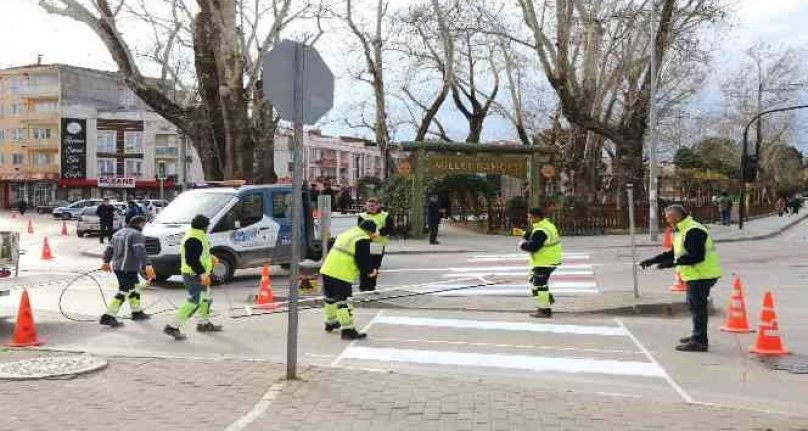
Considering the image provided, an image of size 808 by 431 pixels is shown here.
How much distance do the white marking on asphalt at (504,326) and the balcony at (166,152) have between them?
84.6 m

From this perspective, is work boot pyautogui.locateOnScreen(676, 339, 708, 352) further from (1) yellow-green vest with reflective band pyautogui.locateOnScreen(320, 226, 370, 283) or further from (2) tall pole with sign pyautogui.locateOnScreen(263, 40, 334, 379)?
(2) tall pole with sign pyautogui.locateOnScreen(263, 40, 334, 379)

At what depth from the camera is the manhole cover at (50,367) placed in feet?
23.9

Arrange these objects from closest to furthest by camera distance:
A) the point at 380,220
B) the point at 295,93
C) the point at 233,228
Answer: the point at 295,93 → the point at 380,220 → the point at 233,228

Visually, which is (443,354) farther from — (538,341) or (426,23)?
(426,23)

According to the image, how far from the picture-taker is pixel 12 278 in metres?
17.2

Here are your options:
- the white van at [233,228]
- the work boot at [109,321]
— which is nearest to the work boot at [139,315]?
the work boot at [109,321]

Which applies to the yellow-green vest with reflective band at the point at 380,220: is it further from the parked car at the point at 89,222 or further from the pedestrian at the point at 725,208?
the pedestrian at the point at 725,208

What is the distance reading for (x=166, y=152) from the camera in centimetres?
9156

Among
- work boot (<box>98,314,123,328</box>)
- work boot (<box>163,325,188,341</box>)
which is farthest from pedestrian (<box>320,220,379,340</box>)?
work boot (<box>98,314,123,328</box>)

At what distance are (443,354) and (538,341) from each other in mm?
1352

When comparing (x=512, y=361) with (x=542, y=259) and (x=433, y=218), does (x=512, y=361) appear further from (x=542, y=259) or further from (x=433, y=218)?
(x=433, y=218)

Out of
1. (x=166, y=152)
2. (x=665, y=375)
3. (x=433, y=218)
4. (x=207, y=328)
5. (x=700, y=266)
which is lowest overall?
(x=665, y=375)

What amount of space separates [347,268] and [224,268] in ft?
23.2

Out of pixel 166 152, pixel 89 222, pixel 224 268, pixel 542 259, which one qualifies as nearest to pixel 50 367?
pixel 542 259
